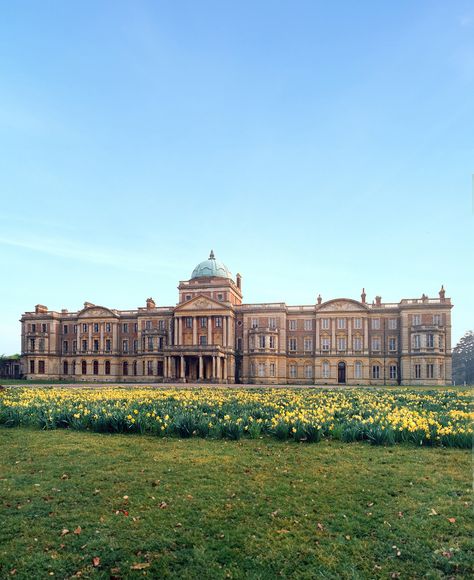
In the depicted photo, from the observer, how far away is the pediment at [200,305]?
221 ft

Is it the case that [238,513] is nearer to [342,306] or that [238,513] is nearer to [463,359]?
[342,306]

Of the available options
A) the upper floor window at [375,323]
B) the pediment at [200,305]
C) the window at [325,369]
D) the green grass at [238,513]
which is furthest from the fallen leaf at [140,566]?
the upper floor window at [375,323]

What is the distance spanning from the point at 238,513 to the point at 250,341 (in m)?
61.2

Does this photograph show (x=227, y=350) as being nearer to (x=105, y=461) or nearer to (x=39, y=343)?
(x=39, y=343)

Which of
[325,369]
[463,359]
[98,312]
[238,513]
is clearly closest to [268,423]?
[238,513]

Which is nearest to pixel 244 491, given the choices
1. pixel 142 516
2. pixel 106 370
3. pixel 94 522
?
pixel 142 516

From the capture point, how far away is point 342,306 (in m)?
66.4

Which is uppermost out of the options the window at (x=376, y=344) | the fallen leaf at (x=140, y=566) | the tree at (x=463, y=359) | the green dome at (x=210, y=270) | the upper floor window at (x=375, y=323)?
the green dome at (x=210, y=270)

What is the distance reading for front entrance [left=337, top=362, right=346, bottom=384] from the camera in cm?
6638

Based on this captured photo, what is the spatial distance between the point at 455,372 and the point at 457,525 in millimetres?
107369

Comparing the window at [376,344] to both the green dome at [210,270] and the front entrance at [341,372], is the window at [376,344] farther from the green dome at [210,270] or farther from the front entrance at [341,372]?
the green dome at [210,270]

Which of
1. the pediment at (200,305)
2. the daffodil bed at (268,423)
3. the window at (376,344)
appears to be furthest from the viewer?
the pediment at (200,305)

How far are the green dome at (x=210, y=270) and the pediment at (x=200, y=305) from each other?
7.31 meters

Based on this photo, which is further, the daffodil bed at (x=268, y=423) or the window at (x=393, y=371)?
the window at (x=393, y=371)
